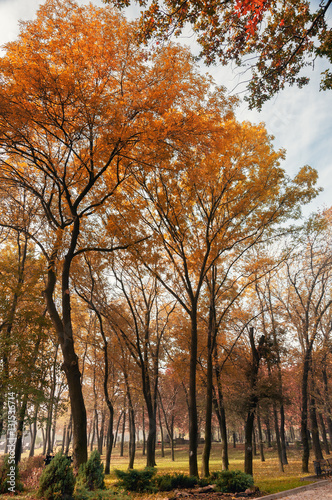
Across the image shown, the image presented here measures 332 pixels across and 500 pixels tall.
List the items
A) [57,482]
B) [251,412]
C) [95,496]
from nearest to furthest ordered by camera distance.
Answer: [57,482] → [95,496] → [251,412]

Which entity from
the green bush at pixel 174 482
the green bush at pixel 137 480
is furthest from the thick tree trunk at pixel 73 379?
the green bush at pixel 174 482

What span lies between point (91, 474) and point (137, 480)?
1790mm

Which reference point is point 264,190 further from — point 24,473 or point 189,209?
point 24,473

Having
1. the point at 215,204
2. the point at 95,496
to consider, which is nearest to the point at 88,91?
the point at 215,204

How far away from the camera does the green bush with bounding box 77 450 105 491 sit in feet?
20.7

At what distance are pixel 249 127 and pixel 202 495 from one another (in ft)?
35.6

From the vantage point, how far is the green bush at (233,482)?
7.76 meters

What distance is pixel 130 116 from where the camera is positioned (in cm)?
672

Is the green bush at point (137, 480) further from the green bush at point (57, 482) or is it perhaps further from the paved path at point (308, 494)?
the green bush at point (57, 482)

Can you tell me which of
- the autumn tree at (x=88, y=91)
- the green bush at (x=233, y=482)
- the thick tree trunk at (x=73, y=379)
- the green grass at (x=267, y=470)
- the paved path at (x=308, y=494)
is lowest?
the green grass at (x=267, y=470)

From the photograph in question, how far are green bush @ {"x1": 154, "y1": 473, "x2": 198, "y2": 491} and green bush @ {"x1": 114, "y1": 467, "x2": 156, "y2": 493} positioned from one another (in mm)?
251

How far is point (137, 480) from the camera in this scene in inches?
309

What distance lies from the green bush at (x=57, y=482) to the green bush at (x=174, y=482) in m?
3.57

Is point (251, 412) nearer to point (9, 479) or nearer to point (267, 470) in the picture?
point (267, 470)
